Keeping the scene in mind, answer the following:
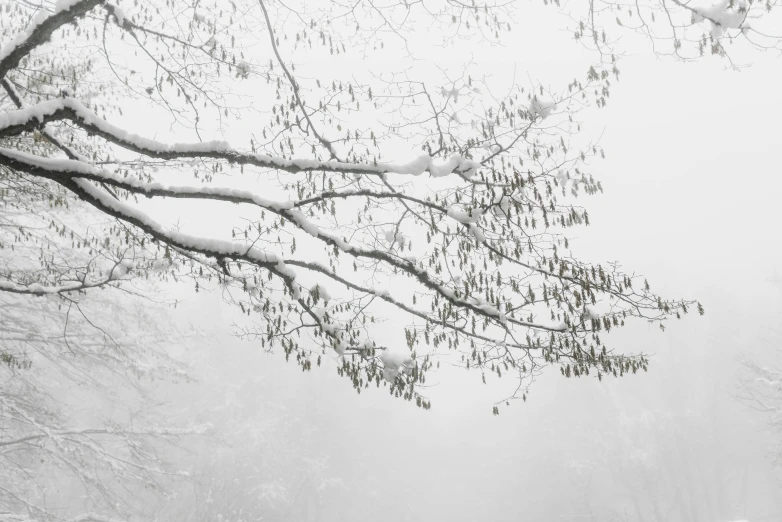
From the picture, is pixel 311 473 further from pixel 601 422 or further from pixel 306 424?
pixel 601 422

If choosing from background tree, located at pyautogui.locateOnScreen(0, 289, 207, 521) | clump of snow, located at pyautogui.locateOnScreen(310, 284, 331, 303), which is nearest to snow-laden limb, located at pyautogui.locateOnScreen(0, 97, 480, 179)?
clump of snow, located at pyautogui.locateOnScreen(310, 284, 331, 303)

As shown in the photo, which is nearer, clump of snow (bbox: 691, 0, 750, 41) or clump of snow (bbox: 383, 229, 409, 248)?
clump of snow (bbox: 691, 0, 750, 41)

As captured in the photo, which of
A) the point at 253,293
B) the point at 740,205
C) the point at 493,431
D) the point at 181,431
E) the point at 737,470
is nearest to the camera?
the point at 253,293

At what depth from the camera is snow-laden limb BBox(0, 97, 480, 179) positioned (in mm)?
2598

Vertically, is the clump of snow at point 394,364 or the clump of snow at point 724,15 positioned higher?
the clump of snow at point 724,15

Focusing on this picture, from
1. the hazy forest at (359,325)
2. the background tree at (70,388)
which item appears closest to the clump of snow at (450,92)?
the hazy forest at (359,325)

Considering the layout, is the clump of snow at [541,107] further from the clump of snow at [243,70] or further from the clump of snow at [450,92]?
the clump of snow at [243,70]

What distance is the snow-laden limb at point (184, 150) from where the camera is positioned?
2598mm

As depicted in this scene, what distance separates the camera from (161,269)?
12.3ft

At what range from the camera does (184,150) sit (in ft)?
9.24

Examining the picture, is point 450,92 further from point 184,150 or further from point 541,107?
point 184,150

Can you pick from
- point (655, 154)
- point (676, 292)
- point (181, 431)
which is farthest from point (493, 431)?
point (655, 154)

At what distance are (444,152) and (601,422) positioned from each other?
27.7 meters

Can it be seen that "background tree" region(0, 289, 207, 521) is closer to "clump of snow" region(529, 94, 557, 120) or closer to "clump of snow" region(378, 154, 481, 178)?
"clump of snow" region(378, 154, 481, 178)
